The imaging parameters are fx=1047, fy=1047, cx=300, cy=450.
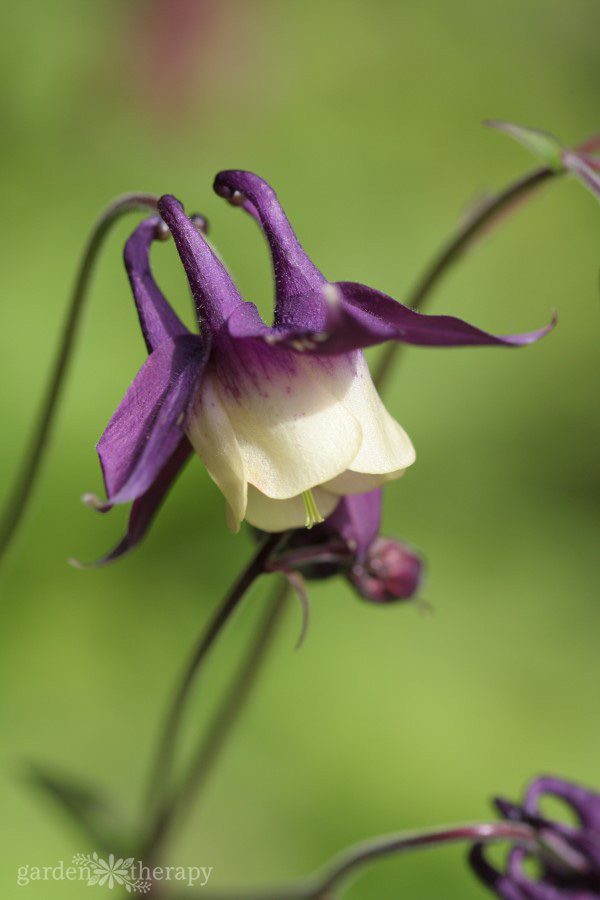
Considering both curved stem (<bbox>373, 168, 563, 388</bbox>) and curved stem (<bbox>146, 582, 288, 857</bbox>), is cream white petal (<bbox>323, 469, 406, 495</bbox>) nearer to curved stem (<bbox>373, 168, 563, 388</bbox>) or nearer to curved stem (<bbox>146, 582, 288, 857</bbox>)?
curved stem (<bbox>373, 168, 563, 388</bbox>)

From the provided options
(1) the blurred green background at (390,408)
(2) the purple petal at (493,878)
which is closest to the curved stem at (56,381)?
(1) the blurred green background at (390,408)

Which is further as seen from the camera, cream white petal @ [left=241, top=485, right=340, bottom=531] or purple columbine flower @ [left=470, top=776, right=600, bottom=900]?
purple columbine flower @ [left=470, top=776, right=600, bottom=900]

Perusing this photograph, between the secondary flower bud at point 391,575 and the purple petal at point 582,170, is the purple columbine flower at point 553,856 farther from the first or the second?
the purple petal at point 582,170

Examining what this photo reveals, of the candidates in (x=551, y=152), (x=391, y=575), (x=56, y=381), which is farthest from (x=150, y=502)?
(x=551, y=152)

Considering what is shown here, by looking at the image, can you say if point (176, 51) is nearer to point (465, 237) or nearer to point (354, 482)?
point (465, 237)

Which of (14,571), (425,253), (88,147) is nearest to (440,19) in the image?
(425,253)

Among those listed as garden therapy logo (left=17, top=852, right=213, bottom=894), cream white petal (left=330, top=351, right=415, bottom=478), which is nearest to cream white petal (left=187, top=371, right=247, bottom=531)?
cream white petal (left=330, top=351, right=415, bottom=478)
